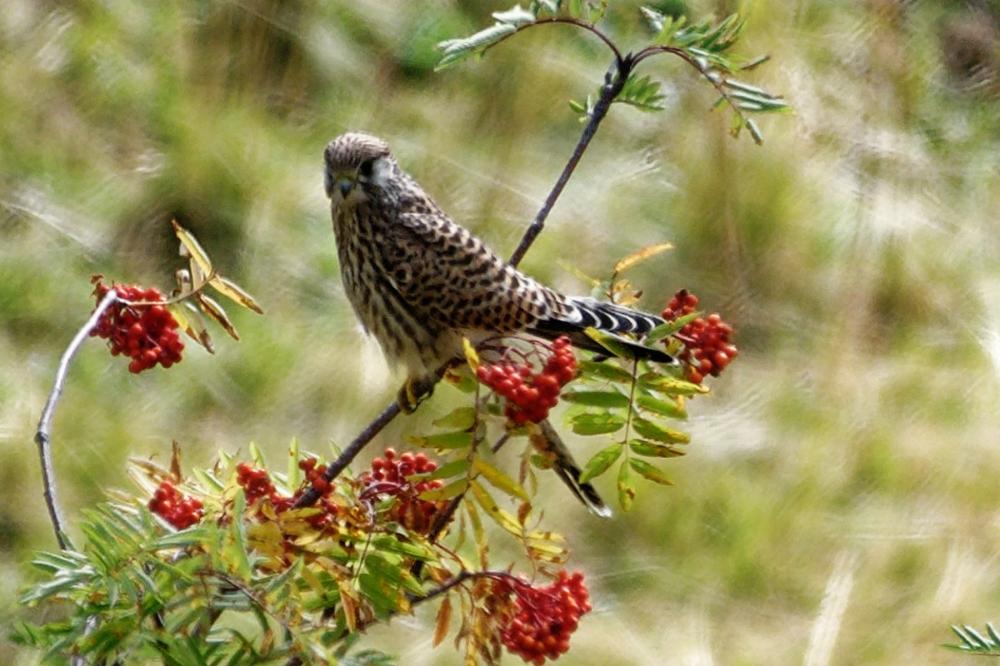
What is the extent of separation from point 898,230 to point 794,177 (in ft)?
1.00

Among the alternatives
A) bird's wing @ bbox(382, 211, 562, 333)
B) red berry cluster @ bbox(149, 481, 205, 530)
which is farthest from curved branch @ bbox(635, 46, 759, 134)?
red berry cluster @ bbox(149, 481, 205, 530)

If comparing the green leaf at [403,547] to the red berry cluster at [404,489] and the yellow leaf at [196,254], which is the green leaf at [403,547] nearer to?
the red berry cluster at [404,489]

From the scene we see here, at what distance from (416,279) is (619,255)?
69.2 inches

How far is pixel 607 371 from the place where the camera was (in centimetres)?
140

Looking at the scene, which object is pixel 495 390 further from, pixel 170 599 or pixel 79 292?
pixel 79 292

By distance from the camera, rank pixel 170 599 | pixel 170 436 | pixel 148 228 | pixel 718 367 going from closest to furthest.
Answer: pixel 170 599 → pixel 718 367 → pixel 170 436 → pixel 148 228

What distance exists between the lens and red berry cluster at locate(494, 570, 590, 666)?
4.56ft

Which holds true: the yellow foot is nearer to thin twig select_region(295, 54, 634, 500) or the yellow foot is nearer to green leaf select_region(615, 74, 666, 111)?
thin twig select_region(295, 54, 634, 500)

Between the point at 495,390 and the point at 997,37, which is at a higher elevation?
the point at 997,37

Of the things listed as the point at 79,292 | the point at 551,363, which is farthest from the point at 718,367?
the point at 79,292

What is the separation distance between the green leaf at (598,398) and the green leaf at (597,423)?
0.01 meters

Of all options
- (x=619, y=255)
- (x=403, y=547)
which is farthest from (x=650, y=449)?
(x=619, y=255)

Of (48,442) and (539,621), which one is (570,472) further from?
(48,442)

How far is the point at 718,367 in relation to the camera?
1.43m
